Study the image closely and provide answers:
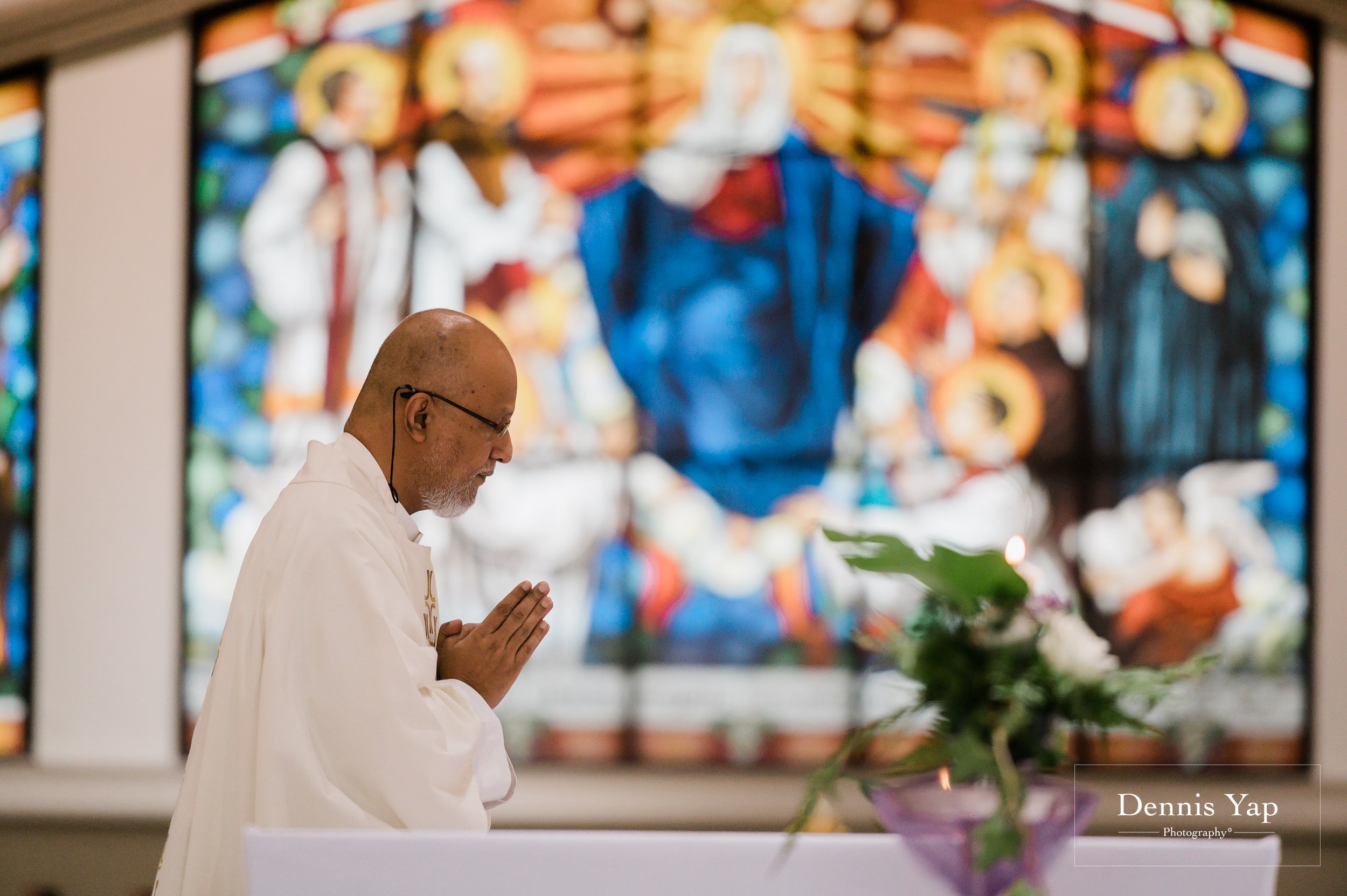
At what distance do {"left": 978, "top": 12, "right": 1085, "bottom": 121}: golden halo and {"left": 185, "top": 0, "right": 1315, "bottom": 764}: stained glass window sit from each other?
0.01 meters

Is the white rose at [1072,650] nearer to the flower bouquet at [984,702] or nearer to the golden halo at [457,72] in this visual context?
the flower bouquet at [984,702]

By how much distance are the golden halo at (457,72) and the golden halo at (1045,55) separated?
2.06m

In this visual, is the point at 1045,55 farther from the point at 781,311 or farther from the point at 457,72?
the point at 457,72

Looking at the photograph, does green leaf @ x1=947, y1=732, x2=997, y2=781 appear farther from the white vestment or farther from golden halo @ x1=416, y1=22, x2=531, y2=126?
golden halo @ x1=416, y1=22, x2=531, y2=126

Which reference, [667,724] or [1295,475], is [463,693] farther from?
[1295,475]

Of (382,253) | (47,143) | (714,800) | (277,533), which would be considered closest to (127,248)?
(47,143)

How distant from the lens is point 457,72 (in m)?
5.68

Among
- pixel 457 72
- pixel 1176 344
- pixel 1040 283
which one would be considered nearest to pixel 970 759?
pixel 1040 283

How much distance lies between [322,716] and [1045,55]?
4.79 m

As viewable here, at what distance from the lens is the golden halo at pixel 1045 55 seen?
5.61 m

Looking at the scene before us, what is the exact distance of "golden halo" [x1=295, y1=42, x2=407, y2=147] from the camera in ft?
18.6

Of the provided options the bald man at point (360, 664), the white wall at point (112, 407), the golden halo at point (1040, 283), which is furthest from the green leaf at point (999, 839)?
the white wall at point (112, 407)

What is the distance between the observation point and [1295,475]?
5.46m

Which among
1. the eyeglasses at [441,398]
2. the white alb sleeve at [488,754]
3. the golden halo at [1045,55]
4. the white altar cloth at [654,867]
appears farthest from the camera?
the golden halo at [1045,55]
